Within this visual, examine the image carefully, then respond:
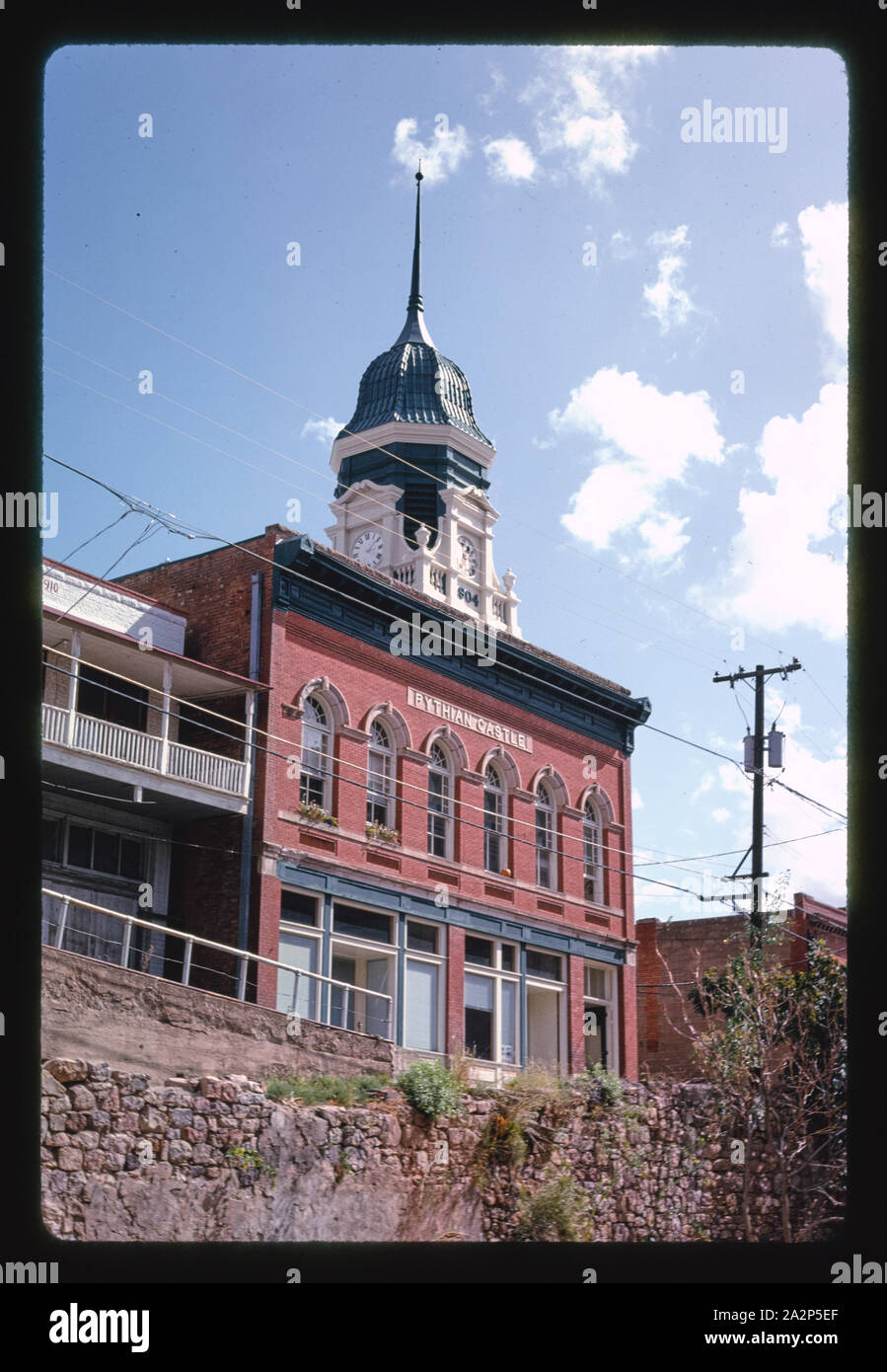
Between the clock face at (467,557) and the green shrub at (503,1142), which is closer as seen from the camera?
the green shrub at (503,1142)

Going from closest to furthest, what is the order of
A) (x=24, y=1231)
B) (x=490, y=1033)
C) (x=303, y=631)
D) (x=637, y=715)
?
(x=24, y=1231) → (x=303, y=631) → (x=490, y=1033) → (x=637, y=715)

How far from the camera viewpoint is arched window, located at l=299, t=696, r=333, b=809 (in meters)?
23.0

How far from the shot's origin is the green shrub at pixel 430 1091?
17031 mm

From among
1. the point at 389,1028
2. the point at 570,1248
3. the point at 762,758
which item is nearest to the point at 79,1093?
the point at 570,1248

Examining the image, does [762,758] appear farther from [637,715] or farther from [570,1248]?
[570,1248]

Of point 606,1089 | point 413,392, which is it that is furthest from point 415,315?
point 606,1089

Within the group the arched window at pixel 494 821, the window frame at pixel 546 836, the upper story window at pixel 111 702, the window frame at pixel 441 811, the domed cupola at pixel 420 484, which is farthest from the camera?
the domed cupola at pixel 420 484

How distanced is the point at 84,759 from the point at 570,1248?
15.4 meters

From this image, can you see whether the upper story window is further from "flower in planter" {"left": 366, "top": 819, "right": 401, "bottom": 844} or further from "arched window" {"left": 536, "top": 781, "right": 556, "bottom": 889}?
"arched window" {"left": 536, "top": 781, "right": 556, "bottom": 889}

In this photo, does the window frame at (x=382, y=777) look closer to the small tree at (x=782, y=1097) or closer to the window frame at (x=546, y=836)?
the window frame at (x=546, y=836)

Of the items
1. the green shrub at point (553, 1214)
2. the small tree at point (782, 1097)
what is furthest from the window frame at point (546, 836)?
the green shrub at point (553, 1214)

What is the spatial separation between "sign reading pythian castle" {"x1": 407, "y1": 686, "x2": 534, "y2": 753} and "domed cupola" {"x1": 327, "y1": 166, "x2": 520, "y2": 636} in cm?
388

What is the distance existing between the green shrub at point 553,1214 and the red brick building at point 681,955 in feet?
49.2

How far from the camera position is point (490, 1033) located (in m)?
25.3
